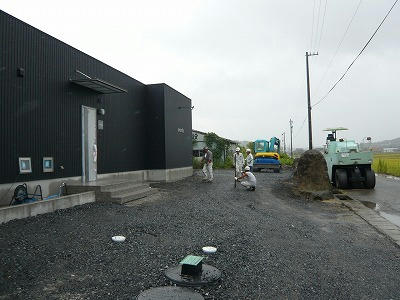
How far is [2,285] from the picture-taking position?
4020mm

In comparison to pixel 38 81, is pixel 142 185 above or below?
below

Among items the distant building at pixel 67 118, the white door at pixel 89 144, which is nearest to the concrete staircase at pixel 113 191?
the distant building at pixel 67 118

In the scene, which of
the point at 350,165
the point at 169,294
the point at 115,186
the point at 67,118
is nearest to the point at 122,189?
the point at 115,186

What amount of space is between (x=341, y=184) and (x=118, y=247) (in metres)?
13.2

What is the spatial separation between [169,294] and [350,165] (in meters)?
14.3

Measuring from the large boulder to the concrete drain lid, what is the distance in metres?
9.83

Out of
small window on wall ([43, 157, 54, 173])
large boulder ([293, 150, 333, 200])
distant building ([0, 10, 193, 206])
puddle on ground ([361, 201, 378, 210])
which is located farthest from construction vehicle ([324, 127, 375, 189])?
small window on wall ([43, 157, 54, 173])

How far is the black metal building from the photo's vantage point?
8.67m

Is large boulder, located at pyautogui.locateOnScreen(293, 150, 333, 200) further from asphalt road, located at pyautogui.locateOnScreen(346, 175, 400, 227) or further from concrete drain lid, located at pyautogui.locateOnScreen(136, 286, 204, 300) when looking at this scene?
concrete drain lid, located at pyautogui.locateOnScreen(136, 286, 204, 300)

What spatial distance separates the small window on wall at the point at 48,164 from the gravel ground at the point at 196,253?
1763 millimetres

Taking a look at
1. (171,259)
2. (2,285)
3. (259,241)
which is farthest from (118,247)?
(259,241)

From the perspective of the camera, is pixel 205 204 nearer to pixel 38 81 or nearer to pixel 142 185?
pixel 142 185

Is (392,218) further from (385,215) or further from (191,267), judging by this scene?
(191,267)

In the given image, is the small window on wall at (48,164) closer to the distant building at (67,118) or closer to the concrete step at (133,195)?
the distant building at (67,118)
